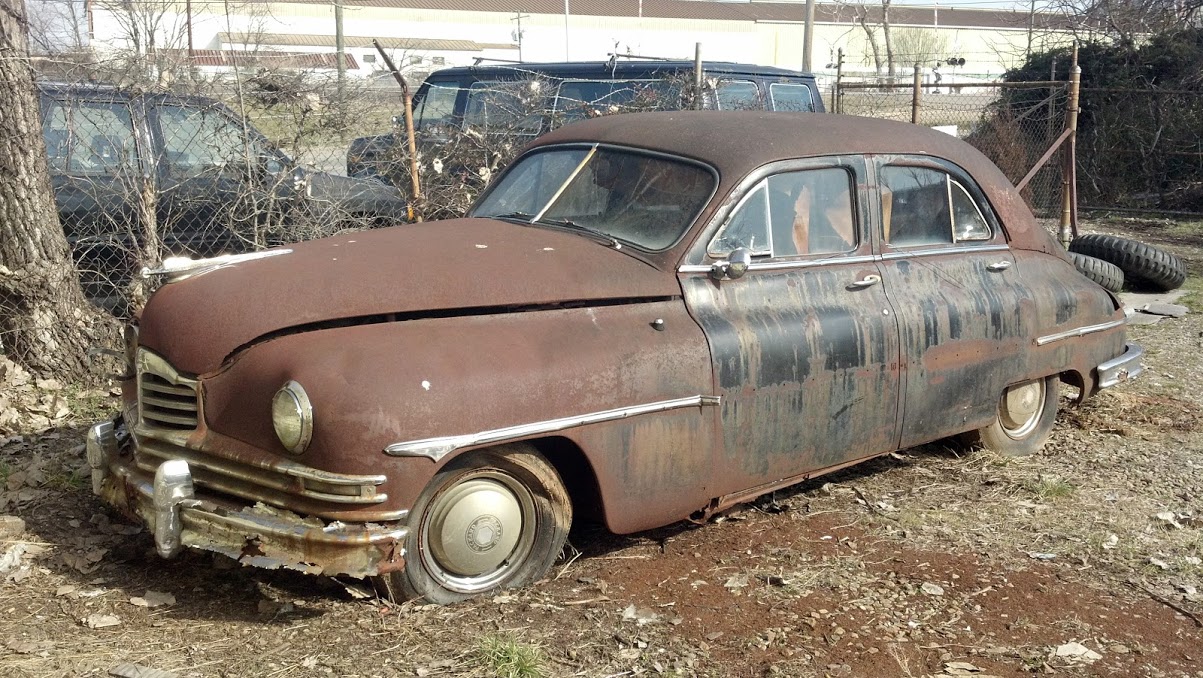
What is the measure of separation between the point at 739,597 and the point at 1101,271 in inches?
238

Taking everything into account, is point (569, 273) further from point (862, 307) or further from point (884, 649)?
point (884, 649)

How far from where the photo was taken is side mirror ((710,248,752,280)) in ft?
13.7

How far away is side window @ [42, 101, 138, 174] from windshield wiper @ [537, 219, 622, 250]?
2964 millimetres

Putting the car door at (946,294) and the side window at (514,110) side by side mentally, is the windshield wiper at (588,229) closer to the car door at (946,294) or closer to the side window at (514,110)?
the car door at (946,294)

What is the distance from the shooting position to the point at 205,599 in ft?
12.5

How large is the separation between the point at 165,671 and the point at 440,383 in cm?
119

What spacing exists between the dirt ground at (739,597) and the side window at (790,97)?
6.33 meters

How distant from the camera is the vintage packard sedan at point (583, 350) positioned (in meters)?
3.44

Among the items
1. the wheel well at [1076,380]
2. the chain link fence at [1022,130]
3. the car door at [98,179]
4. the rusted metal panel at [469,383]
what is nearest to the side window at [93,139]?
the car door at [98,179]

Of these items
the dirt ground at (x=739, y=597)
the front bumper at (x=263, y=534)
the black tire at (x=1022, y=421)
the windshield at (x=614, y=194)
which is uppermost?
the windshield at (x=614, y=194)

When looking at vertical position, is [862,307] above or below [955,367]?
above

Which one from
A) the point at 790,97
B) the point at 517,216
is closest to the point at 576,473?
the point at 517,216

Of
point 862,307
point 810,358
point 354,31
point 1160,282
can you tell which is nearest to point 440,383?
point 810,358

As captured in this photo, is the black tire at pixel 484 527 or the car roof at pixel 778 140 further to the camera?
the car roof at pixel 778 140
